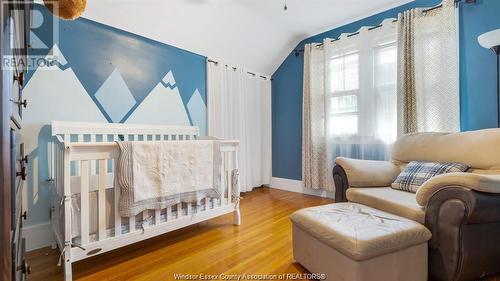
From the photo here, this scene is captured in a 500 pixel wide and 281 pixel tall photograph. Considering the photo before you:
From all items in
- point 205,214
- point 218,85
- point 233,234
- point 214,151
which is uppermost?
point 218,85

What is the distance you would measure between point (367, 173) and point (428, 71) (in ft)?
4.50

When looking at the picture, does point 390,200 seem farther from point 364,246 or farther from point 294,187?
point 294,187

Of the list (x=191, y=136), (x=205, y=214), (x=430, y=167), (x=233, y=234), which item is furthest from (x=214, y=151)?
(x=430, y=167)

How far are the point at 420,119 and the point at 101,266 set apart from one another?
3070 mm

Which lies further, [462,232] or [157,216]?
[157,216]

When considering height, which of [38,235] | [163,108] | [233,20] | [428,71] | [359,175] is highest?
[233,20]

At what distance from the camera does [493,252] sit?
1.28 meters

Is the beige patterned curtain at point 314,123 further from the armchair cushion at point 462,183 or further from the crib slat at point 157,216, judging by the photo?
the crib slat at point 157,216

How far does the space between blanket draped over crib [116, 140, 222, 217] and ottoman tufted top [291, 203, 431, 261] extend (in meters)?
0.83

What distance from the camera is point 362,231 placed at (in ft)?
3.82

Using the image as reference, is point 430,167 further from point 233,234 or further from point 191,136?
point 191,136

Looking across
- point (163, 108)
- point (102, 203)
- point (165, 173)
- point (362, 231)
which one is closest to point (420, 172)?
point (362, 231)

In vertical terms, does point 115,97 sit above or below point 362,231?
above

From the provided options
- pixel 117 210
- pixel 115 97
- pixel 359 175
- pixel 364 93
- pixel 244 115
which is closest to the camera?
pixel 117 210
